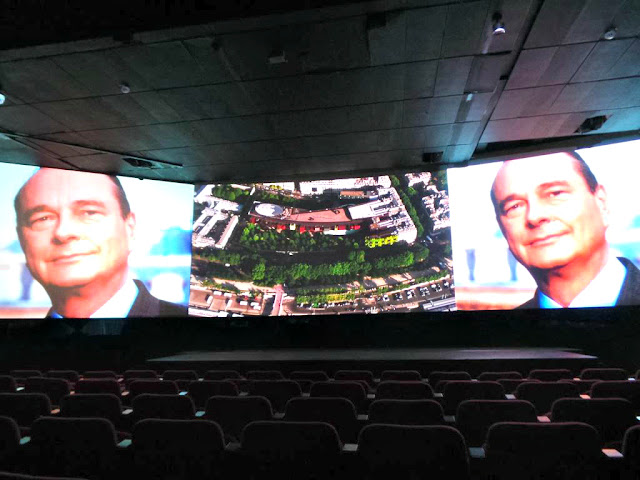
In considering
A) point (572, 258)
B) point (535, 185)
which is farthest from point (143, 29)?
point (572, 258)

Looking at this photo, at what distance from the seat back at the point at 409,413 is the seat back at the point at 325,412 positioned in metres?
0.18

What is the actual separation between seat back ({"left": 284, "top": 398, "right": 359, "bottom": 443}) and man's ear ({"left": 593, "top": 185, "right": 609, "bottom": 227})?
695cm

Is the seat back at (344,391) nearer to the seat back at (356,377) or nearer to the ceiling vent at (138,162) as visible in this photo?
the seat back at (356,377)

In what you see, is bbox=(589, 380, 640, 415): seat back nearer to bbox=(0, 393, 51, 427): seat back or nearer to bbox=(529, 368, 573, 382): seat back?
bbox=(529, 368, 573, 382): seat back

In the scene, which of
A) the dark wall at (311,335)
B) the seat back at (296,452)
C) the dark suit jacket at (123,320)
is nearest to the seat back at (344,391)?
the seat back at (296,452)

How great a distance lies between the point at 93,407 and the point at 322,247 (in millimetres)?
6288

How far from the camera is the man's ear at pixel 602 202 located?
755 cm

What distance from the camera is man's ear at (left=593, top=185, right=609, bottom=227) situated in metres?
7.55

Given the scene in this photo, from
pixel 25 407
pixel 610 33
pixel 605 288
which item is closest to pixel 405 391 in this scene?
pixel 25 407

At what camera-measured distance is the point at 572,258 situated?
7656mm

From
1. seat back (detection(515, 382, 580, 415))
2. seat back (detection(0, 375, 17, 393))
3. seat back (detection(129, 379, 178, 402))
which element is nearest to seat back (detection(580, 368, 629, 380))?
seat back (detection(515, 382, 580, 415))

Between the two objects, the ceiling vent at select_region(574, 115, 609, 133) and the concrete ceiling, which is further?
the ceiling vent at select_region(574, 115, 609, 133)

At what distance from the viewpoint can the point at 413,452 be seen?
186 cm

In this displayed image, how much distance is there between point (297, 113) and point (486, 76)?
2616 millimetres
